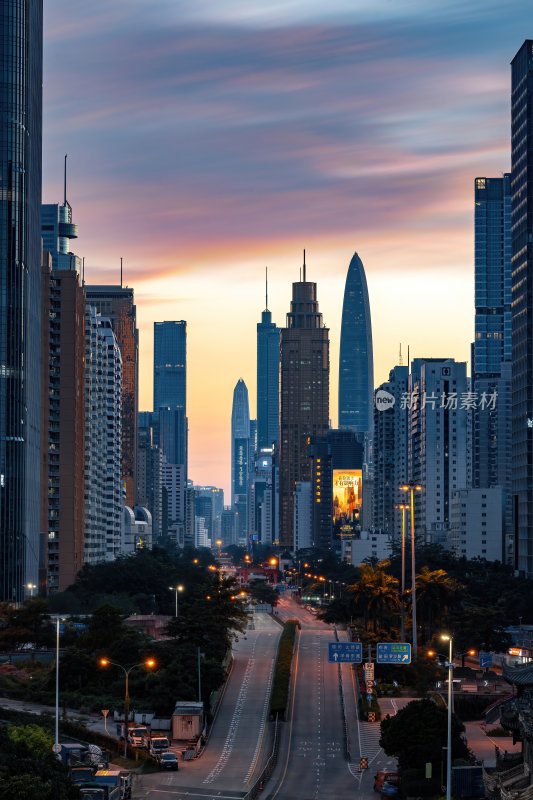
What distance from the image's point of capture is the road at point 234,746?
8875cm

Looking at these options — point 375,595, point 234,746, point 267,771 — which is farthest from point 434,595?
point 267,771

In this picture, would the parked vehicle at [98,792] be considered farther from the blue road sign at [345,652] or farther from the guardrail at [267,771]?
the blue road sign at [345,652]

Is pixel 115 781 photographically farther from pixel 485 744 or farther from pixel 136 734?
pixel 485 744

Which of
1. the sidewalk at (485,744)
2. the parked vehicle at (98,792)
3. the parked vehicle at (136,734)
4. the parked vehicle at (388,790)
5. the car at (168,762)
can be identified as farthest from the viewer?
the parked vehicle at (136,734)

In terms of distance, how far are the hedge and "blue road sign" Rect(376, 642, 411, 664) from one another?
956 cm

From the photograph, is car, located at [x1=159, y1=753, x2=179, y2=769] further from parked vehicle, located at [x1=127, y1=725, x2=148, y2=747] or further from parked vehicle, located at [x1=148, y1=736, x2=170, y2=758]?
parked vehicle, located at [x1=127, y1=725, x2=148, y2=747]

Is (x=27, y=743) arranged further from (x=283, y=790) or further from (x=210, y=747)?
(x=210, y=747)

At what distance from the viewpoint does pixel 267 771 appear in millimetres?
95125

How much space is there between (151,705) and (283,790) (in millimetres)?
32172

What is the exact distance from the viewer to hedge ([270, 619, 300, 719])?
388 feet

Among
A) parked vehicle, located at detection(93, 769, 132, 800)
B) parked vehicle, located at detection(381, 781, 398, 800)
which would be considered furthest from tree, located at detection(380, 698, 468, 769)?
parked vehicle, located at detection(93, 769, 132, 800)

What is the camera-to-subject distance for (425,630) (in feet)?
498

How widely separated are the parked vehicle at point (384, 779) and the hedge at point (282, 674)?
2784 centimetres

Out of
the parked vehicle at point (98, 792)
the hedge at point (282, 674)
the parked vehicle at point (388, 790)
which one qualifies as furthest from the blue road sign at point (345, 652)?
the parked vehicle at point (98, 792)
